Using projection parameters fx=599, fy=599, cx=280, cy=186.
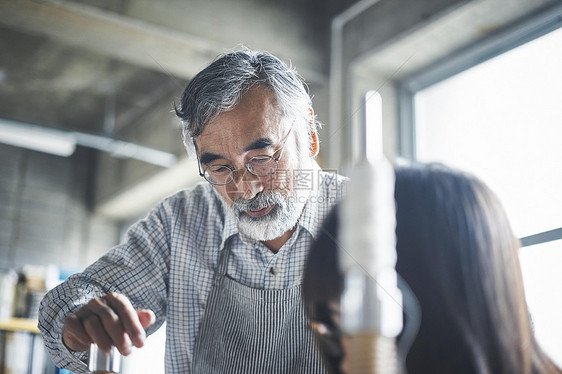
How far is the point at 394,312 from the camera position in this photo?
390 mm

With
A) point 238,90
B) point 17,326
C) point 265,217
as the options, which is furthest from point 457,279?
point 17,326

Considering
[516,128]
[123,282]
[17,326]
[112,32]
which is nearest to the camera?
[123,282]

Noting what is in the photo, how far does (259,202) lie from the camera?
1.45 metres

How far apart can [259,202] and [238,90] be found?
290 millimetres

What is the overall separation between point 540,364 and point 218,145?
905mm

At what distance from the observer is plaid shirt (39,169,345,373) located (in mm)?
1490

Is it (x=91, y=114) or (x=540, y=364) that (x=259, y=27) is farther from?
(x=91, y=114)

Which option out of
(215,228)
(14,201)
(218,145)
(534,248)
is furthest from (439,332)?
(14,201)

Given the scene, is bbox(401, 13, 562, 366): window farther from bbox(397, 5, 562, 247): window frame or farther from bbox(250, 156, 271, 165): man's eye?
bbox(250, 156, 271, 165): man's eye

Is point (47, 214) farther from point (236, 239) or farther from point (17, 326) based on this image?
point (236, 239)

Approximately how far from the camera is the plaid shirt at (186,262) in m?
1.49

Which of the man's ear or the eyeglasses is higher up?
the man's ear

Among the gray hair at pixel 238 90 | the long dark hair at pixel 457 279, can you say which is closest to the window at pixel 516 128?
the gray hair at pixel 238 90

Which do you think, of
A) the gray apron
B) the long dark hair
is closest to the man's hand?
the long dark hair
